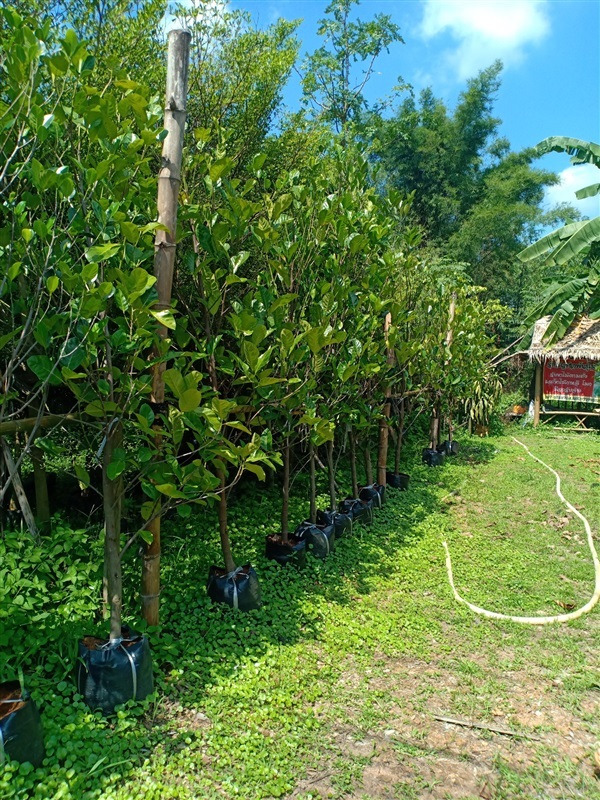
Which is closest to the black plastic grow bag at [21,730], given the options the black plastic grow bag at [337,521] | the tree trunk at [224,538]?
the tree trunk at [224,538]

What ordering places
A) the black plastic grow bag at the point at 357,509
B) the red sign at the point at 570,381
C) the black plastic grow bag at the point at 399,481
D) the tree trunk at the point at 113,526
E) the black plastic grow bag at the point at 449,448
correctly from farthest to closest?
the red sign at the point at 570,381
the black plastic grow bag at the point at 449,448
the black plastic grow bag at the point at 399,481
the black plastic grow bag at the point at 357,509
the tree trunk at the point at 113,526

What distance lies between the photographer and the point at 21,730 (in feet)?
7.38

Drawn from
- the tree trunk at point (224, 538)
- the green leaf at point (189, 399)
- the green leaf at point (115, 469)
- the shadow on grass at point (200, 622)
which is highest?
the green leaf at point (189, 399)

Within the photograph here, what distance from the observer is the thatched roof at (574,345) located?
15.1m

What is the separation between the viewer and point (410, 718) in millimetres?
3043

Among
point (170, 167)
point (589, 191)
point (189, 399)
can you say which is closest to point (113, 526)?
point (189, 399)

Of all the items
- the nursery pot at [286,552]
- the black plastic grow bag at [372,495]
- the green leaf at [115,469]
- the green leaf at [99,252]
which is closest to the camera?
the green leaf at [99,252]

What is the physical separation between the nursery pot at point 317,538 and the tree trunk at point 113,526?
221 centimetres

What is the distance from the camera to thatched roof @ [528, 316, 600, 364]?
15.1 meters

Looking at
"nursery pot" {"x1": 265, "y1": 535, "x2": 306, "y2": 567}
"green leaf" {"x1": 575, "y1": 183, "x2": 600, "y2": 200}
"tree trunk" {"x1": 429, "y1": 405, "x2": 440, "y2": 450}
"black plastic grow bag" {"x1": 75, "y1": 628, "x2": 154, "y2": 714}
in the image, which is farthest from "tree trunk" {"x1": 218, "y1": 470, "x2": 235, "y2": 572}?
"green leaf" {"x1": 575, "y1": 183, "x2": 600, "y2": 200}

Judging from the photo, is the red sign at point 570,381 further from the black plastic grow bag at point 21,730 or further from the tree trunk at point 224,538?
the black plastic grow bag at point 21,730

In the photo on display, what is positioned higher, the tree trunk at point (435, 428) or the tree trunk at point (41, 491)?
the tree trunk at point (41, 491)

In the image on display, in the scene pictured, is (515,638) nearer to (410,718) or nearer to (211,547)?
(410,718)

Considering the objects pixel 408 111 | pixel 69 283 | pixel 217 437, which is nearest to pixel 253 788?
pixel 217 437
